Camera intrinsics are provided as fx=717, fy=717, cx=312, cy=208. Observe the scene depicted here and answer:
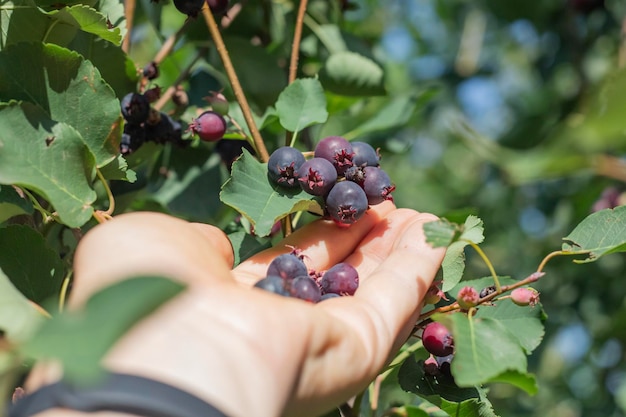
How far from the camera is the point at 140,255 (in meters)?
1.04

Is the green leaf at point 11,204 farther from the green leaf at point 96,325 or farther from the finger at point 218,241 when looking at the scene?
the green leaf at point 96,325

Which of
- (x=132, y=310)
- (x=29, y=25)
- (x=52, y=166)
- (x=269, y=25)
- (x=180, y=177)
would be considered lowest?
(x=180, y=177)

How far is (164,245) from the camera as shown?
108 centimetres

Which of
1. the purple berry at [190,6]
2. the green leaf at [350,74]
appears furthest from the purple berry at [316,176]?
the green leaf at [350,74]

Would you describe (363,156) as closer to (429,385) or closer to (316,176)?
(316,176)

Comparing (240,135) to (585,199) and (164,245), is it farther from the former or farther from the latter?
(585,199)

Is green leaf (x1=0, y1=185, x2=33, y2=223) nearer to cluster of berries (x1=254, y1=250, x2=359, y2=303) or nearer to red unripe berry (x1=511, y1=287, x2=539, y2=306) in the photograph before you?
cluster of berries (x1=254, y1=250, x2=359, y2=303)

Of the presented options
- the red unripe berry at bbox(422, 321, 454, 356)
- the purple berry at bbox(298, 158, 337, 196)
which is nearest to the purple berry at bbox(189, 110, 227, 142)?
the purple berry at bbox(298, 158, 337, 196)

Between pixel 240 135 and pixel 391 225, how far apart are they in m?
0.42

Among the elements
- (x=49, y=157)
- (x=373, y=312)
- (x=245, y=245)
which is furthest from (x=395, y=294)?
(x=49, y=157)

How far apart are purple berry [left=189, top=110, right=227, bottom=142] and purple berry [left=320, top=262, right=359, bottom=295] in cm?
49

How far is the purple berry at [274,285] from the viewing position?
3.82 feet

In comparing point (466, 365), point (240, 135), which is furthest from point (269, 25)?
point (466, 365)

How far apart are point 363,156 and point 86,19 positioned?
0.62 m
